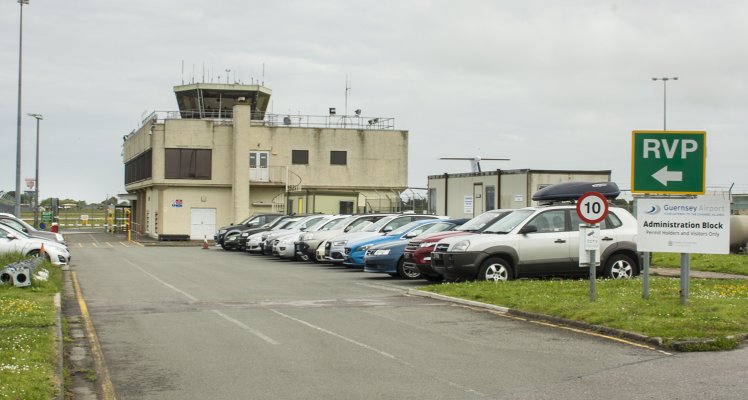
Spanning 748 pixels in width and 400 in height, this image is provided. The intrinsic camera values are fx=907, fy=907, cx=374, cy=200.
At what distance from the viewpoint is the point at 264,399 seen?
795cm

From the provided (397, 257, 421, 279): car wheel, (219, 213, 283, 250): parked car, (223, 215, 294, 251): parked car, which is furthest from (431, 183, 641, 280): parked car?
(219, 213, 283, 250): parked car

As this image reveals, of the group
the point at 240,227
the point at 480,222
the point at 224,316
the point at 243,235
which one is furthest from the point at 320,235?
the point at 224,316

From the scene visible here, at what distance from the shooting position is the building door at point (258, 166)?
2328 inches

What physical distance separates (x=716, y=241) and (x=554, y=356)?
4631 millimetres

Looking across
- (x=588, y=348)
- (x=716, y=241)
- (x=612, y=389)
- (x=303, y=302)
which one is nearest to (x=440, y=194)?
(x=303, y=302)

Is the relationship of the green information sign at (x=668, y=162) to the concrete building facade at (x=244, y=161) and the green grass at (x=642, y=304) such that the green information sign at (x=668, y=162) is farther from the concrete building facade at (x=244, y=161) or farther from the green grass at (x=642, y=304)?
the concrete building facade at (x=244, y=161)

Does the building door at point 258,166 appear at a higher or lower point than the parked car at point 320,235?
higher

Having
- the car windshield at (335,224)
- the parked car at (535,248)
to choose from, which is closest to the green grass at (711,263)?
the parked car at (535,248)

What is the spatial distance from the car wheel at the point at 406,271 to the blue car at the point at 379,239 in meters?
1.37

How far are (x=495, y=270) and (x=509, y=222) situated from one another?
48.0 inches

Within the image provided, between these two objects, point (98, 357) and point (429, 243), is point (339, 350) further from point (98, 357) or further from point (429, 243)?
point (429, 243)

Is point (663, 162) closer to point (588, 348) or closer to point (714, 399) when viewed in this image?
point (588, 348)

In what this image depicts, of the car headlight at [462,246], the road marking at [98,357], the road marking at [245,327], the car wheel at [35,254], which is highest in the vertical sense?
the car headlight at [462,246]

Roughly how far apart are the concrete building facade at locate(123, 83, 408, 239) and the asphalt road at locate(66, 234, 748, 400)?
3928 centimetres
